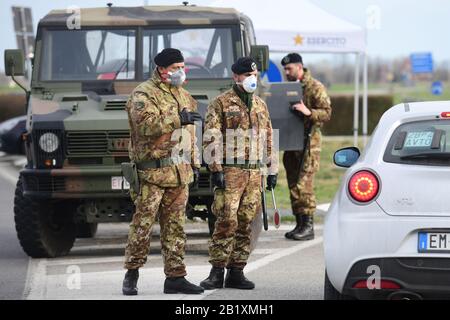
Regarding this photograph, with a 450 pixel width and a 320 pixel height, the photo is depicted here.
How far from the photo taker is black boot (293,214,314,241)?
1330 centimetres

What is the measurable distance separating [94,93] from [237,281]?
3403 millimetres

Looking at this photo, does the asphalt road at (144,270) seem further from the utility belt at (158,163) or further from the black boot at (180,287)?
the utility belt at (158,163)

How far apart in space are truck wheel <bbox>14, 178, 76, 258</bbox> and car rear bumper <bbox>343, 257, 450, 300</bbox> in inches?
204

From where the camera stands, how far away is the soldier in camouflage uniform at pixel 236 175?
9492 millimetres

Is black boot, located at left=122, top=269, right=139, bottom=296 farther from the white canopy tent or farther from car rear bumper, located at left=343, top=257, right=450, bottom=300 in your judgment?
the white canopy tent

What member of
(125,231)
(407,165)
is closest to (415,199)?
(407,165)

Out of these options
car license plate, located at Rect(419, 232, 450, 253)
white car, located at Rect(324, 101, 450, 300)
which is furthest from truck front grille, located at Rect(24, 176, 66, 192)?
car license plate, located at Rect(419, 232, 450, 253)

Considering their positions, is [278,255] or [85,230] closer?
[278,255]

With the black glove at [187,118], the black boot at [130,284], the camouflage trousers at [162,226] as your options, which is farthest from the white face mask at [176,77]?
the black boot at [130,284]

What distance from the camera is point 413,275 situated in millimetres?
7148

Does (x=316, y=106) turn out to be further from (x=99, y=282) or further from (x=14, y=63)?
(x=99, y=282)

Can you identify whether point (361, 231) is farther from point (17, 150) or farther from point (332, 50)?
point (17, 150)

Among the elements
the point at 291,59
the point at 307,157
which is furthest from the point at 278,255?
the point at 291,59

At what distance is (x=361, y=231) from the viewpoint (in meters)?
7.29
